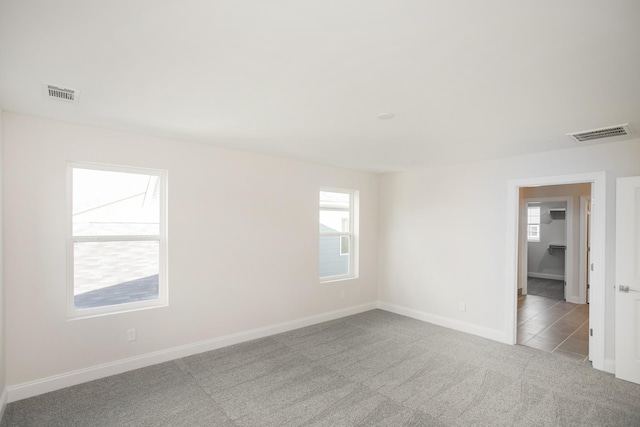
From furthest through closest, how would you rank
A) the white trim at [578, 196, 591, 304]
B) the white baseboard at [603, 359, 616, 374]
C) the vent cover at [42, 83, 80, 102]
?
the white trim at [578, 196, 591, 304]
the white baseboard at [603, 359, 616, 374]
the vent cover at [42, 83, 80, 102]

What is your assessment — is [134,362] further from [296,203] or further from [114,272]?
[296,203]

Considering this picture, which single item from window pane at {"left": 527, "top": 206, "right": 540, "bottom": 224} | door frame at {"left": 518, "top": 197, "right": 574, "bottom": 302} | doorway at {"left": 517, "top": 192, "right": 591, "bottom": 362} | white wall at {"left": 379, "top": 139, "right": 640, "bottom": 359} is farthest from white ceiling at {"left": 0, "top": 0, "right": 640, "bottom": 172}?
window pane at {"left": 527, "top": 206, "right": 540, "bottom": 224}

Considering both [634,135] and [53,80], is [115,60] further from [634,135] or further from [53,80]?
[634,135]

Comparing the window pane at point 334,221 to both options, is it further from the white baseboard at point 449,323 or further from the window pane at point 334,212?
the white baseboard at point 449,323

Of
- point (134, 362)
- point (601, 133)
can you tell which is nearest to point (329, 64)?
point (601, 133)

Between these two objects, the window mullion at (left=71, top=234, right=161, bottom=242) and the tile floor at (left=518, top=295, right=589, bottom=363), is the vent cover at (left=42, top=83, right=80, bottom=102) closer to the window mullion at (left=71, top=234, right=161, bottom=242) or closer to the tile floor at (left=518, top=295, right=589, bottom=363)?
the window mullion at (left=71, top=234, right=161, bottom=242)

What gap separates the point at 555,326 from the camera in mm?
4969

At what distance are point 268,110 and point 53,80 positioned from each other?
143cm

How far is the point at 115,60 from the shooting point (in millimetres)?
1858

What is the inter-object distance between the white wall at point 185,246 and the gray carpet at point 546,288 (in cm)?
439

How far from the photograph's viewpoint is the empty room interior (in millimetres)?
1637

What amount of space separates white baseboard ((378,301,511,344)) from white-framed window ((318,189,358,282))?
92 cm

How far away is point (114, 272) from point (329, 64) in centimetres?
299

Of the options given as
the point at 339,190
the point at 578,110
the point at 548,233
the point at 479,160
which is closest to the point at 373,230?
the point at 339,190
